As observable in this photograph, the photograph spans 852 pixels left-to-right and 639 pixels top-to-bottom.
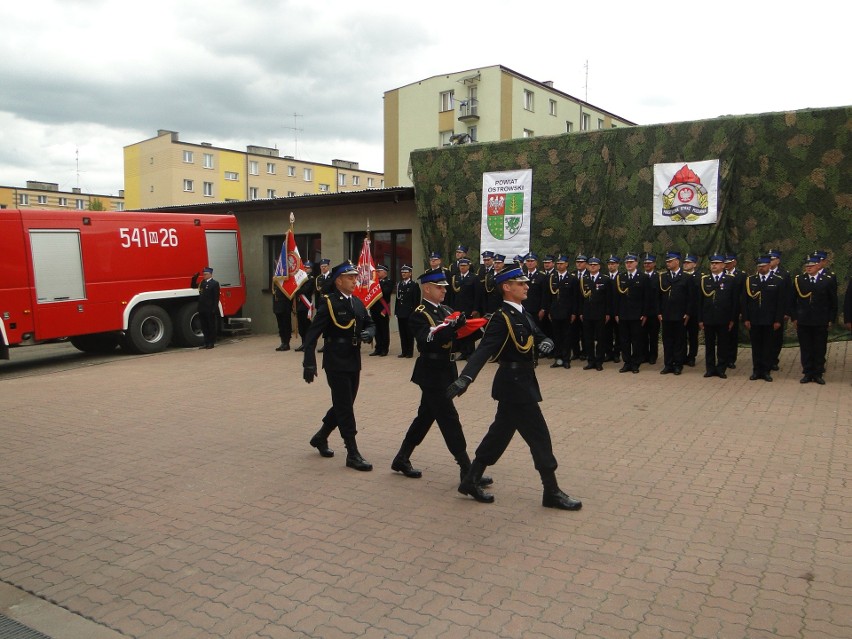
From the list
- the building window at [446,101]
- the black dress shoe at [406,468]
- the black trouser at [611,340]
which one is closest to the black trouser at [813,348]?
the black trouser at [611,340]

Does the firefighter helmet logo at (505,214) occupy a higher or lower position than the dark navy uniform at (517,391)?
higher

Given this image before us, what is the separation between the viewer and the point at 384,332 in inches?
579

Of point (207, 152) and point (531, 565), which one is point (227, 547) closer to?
point (531, 565)

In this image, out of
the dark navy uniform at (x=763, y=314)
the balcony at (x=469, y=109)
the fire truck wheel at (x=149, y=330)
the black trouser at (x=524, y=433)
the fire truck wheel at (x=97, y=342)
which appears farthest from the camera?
the balcony at (x=469, y=109)

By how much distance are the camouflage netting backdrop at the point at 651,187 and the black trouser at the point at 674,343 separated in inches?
104

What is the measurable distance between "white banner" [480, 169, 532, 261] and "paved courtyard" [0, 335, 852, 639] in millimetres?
6968

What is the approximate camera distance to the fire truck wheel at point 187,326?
54.1 feet

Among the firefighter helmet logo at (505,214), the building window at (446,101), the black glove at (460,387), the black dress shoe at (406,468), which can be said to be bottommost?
the black dress shoe at (406,468)

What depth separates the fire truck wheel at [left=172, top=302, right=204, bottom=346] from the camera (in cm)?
1650

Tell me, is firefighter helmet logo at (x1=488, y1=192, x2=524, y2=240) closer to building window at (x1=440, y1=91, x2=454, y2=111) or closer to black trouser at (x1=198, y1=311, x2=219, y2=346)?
black trouser at (x1=198, y1=311, x2=219, y2=346)

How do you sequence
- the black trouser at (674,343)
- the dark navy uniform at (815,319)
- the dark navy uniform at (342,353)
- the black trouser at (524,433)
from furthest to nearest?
1. the black trouser at (674,343)
2. the dark navy uniform at (815,319)
3. the dark navy uniform at (342,353)
4. the black trouser at (524,433)

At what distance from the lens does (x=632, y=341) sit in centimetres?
1204

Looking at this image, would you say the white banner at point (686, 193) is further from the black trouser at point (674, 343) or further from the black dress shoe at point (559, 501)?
the black dress shoe at point (559, 501)

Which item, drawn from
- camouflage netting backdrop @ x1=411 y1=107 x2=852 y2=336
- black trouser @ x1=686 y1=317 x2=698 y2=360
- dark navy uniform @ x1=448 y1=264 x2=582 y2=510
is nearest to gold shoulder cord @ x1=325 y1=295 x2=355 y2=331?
dark navy uniform @ x1=448 y1=264 x2=582 y2=510
